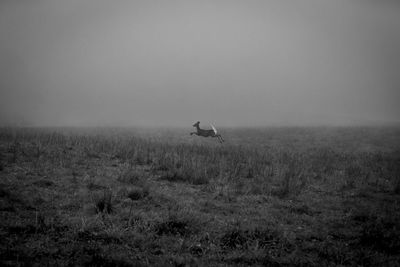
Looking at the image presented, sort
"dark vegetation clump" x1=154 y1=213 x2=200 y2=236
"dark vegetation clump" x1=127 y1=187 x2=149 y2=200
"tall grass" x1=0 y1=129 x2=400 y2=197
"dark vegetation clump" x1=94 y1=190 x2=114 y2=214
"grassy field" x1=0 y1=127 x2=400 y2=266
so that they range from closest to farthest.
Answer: "grassy field" x1=0 y1=127 x2=400 y2=266
"dark vegetation clump" x1=154 y1=213 x2=200 y2=236
"dark vegetation clump" x1=94 y1=190 x2=114 y2=214
"dark vegetation clump" x1=127 y1=187 x2=149 y2=200
"tall grass" x1=0 y1=129 x2=400 y2=197

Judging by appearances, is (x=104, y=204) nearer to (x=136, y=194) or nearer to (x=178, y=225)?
(x=136, y=194)

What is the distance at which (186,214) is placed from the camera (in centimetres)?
809

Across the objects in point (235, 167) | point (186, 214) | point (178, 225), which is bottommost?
point (178, 225)

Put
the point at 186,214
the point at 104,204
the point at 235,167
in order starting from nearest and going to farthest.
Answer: the point at 186,214 < the point at 104,204 < the point at 235,167

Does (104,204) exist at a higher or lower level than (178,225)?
higher

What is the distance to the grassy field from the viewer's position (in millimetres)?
6129

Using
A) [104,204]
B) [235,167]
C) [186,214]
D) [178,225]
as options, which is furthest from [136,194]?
[235,167]

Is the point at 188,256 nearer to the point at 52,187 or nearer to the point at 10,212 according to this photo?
the point at 10,212

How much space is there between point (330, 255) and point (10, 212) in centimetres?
732

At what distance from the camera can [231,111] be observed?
125 m

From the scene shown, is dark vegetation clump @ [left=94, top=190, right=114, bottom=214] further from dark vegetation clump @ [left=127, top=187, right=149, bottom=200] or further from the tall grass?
the tall grass

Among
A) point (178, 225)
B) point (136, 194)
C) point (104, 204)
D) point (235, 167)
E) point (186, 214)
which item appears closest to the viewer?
point (178, 225)

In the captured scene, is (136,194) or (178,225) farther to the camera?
(136,194)

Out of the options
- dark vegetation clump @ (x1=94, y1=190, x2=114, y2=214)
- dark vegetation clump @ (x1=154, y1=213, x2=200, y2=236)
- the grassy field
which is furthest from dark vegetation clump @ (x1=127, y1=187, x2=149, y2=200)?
dark vegetation clump @ (x1=154, y1=213, x2=200, y2=236)
